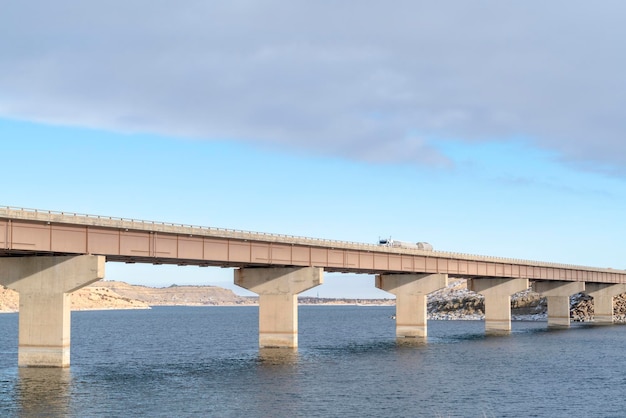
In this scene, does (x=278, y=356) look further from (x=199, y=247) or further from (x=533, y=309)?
(x=533, y=309)

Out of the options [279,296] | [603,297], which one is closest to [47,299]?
[279,296]

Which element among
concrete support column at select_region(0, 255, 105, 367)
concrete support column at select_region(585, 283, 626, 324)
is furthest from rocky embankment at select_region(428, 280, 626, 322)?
concrete support column at select_region(0, 255, 105, 367)

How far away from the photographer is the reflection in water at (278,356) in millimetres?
68213

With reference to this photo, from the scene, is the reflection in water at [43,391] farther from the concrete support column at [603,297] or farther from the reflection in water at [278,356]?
the concrete support column at [603,297]

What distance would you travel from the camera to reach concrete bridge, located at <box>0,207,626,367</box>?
57719mm

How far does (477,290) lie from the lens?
124875 millimetres

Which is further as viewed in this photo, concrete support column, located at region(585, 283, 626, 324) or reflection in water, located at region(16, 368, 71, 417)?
concrete support column, located at region(585, 283, 626, 324)

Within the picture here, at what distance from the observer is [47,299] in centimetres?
5800

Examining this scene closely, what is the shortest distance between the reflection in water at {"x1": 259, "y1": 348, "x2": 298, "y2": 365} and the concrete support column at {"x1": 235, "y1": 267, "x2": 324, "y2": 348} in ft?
3.78

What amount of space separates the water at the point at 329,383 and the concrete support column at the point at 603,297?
7471 cm

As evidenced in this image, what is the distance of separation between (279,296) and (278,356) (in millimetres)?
9319

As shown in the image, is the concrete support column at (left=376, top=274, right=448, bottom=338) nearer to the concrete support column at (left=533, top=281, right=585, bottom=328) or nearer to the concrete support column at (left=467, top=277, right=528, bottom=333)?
the concrete support column at (left=467, top=277, right=528, bottom=333)

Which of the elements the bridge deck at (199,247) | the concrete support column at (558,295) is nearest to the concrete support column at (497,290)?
the bridge deck at (199,247)

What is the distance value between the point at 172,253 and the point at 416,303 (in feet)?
141
